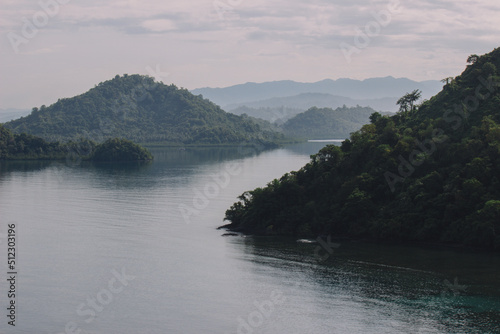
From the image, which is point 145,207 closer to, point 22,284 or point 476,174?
point 22,284

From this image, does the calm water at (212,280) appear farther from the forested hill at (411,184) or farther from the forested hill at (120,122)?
the forested hill at (120,122)

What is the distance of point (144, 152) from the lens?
122 m

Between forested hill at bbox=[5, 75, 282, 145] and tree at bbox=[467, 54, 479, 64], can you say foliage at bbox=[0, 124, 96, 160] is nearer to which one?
forested hill at bbox=[5, 75, 282, 145]

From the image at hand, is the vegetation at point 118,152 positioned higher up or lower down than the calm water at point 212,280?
higher up

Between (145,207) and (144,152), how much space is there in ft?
203
